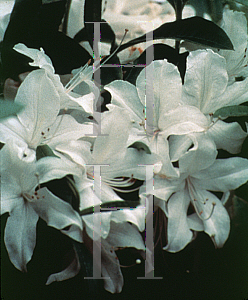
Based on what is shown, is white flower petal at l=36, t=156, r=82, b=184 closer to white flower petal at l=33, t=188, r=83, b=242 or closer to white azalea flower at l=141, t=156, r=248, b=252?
white flower petal at l=33, t=188, r=83, b=242

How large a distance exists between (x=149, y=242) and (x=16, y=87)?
280 millimetres

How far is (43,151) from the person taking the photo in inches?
17.1

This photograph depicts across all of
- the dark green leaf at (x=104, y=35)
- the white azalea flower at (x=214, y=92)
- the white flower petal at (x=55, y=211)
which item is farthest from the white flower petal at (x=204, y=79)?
the white flower petal at (x=55, y=211)

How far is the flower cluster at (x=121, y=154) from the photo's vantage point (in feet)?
→ 1.42

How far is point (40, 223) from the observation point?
446mm

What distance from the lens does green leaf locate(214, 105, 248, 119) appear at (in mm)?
481

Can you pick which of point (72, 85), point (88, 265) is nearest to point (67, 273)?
point (88, 265)

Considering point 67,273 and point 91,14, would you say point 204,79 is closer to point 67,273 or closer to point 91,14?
point 91,14

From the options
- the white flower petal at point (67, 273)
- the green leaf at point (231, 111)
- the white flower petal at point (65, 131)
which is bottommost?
the white flower petal at point (67, 273)

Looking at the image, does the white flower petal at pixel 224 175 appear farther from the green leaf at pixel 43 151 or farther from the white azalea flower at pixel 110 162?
the green leaf at pixel 43 151

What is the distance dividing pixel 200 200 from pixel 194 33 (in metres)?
0.24

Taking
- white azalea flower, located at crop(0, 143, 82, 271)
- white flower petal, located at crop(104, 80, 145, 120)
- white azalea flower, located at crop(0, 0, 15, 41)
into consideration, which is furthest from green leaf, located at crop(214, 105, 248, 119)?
white azalea flower, located at crop(0, 0, 15, 41)

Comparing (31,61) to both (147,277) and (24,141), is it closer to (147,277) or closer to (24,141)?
(24,141)

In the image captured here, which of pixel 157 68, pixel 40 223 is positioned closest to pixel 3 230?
pixel 40 223
